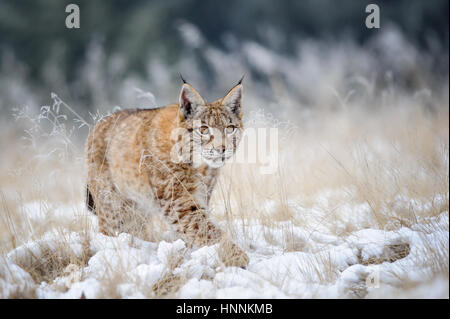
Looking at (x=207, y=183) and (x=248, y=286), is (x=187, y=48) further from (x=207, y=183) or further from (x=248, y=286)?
(x=248, y=286)

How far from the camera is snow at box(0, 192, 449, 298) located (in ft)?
8.06

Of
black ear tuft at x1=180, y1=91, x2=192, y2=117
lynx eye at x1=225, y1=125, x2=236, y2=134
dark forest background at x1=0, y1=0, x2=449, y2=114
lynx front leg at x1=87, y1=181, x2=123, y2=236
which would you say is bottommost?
lynx front leg at x1=87, y1=181, x2=123, y2=236

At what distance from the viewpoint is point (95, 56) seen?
636 cm

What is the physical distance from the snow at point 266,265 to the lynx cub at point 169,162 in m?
0.28

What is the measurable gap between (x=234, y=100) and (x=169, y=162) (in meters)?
0.87

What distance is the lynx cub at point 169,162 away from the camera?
3.45m

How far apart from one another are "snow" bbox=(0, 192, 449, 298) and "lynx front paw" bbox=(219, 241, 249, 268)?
0.06m

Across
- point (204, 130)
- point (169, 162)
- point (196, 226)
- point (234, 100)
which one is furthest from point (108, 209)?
point (234, 100)

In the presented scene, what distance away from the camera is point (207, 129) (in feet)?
12.0

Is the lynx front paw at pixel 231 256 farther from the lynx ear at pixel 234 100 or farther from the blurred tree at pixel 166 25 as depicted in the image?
the blurred tree at pixel 166 25

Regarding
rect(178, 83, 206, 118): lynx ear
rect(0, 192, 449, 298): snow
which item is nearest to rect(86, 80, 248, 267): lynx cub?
rect(178, 83, 206, 118): lynx ear

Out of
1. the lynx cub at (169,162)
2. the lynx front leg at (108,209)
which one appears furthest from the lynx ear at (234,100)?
the lynx front leg at (108,209)

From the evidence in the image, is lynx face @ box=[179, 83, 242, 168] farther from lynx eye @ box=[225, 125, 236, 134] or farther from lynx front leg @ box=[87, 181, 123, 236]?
lynx front leg @ box=[87, 181, 123, 236]

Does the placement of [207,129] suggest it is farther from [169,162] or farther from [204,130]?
[169,162]
